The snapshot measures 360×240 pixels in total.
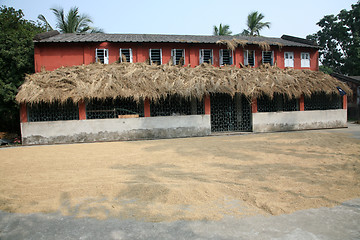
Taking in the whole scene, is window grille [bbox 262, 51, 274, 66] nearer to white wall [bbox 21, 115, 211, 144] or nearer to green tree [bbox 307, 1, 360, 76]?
white wall [bbox 21, 115, 211, 144]

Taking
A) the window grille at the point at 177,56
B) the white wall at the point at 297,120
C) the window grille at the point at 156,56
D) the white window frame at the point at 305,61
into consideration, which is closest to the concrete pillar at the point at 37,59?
the window grille at the point at 156,56

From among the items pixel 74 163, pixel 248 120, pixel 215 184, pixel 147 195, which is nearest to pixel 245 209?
pixel 215 184

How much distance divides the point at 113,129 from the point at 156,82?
316 centimetres

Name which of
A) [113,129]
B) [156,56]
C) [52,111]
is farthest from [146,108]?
[52,111]

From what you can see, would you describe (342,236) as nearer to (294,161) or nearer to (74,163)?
(294,161)

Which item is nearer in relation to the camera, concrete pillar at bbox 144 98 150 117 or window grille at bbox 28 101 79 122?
window grille at bbox 28 101 79 122

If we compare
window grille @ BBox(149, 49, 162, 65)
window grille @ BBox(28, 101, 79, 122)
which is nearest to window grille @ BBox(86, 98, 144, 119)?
window grille @ BBox(28, 101, 79, 122)

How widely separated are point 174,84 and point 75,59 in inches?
257

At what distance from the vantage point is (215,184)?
3.86m

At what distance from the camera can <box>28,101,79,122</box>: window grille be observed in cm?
1086

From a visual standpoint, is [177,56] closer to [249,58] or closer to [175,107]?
[175,107]

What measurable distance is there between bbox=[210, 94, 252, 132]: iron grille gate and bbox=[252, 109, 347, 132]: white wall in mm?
717

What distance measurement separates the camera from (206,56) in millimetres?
14852

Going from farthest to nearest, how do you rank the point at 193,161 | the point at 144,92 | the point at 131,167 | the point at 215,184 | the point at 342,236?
the point at 144,92 → the point at 193,161 → the point at 131,167 → the point at 215,184 → the point at 342,236
